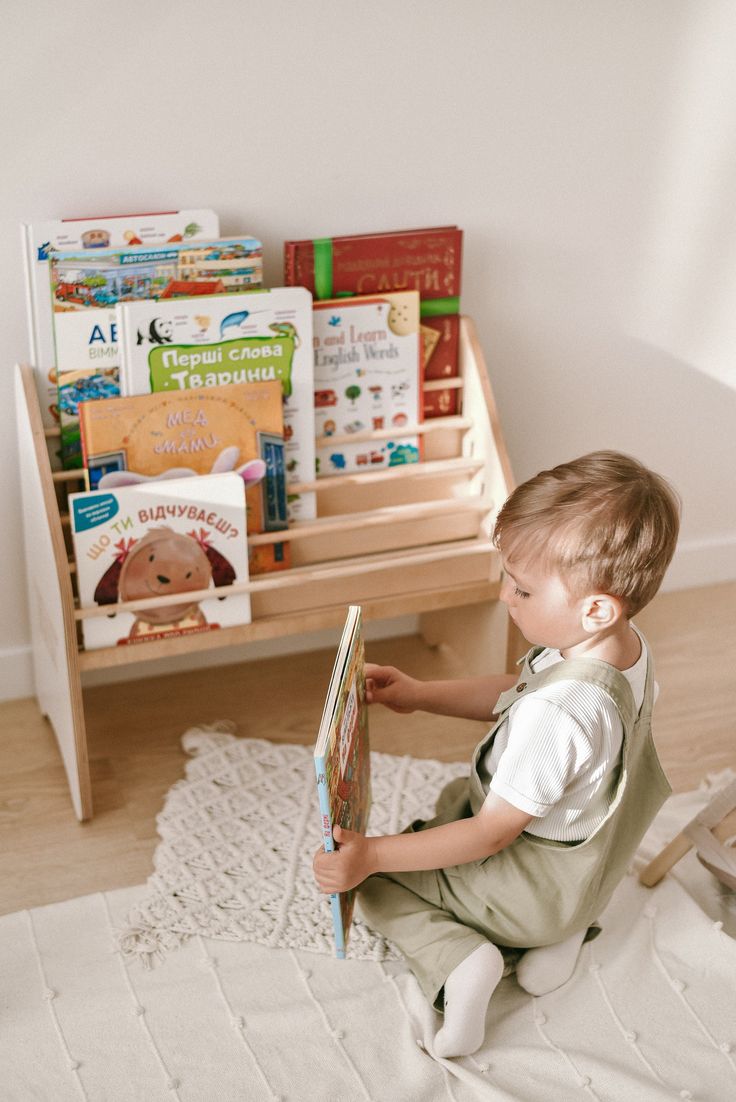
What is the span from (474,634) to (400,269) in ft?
2.09

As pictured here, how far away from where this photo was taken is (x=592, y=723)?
3.86ft

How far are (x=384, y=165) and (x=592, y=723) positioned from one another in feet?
3.29

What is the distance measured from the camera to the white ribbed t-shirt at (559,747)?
1171 mm

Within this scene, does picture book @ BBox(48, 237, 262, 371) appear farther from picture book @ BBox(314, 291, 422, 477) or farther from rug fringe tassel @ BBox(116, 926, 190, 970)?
rug fringe tassel @ BBox(116, 926, 190, 970)

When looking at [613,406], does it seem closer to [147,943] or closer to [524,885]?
[524,885]

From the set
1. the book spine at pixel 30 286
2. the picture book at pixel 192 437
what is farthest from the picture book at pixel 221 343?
the book spine at pixel 30 286

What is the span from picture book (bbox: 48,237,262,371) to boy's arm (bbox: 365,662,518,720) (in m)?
0.60

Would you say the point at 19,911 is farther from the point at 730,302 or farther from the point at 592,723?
the point at 730,302

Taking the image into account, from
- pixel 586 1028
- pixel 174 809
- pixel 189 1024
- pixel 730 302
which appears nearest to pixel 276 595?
pixel 174 809

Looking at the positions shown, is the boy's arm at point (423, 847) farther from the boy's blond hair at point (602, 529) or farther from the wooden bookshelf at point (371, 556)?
the wooden bookshelf at point (371, 556)

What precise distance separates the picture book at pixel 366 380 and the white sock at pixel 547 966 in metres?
0.79

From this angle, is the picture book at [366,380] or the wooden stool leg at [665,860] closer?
the wooden stool leg at [665,860]

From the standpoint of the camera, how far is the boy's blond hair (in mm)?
1147

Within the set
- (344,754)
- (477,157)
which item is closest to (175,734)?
(344,754)
